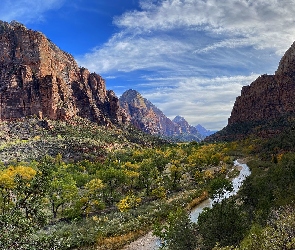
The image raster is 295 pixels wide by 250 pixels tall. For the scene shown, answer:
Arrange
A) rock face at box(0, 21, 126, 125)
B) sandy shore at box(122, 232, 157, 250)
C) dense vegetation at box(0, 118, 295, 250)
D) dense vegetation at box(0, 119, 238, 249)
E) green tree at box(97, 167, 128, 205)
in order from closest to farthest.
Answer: dense vegetation at box(0, 119, 238, 249), dense vegetation at box(0, 118, 295, 250), sandy shore at box(122, 232, 157, 250), green tree at box(97, 167, 128, 205), rock face at box(0, 21, 126, 125)

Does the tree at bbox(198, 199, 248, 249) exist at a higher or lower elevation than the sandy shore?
higher

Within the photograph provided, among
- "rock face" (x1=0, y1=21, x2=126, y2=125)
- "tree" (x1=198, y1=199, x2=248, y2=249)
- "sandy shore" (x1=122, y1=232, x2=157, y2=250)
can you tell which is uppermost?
"rock face" (x1=0, y1=21, x2=126, y2=125)

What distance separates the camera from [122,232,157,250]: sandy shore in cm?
3559

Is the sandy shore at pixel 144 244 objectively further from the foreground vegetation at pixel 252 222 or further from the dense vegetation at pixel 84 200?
the foreground vegetation at pixel 252 222

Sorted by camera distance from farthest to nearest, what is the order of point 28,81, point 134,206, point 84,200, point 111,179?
point 28,81
point 111,179
point 134,206
point 84,200

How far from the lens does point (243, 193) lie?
40250 millimetres

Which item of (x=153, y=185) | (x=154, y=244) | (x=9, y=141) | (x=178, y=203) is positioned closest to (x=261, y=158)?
(x=153, y=185)

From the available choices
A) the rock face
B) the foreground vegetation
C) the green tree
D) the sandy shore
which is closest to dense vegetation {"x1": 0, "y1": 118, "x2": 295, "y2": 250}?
the foreground vegetation

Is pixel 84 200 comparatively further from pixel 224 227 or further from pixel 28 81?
pixel 28 81

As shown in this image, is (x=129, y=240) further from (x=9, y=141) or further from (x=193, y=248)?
(x=9, y=141)

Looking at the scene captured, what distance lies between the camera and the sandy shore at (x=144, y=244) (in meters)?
35.6

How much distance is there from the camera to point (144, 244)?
3669 centimetres

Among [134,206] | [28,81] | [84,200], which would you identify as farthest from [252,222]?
[28,81]

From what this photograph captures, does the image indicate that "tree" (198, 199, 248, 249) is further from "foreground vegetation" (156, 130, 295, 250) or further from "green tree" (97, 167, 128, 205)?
"green tree" (97, 167, 128, 205)
